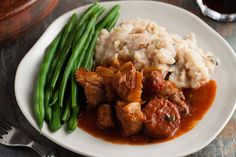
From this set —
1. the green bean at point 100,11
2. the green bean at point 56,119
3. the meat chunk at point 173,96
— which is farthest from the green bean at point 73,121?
the green bean at point 100,11

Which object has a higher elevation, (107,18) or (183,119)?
(107,18)

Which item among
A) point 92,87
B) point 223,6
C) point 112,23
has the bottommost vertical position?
point 223,6

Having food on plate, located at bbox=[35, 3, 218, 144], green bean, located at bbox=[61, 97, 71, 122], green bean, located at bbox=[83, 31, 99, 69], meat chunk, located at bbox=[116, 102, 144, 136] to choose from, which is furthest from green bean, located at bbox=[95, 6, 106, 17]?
meat chunk, located at bbox=[116, 102, 144, 136]

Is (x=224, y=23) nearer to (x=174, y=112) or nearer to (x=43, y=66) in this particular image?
(x=174, y=112)

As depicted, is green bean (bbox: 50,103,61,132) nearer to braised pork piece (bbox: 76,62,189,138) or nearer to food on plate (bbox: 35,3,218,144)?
food on plate (bbox: 35,3,218,144)

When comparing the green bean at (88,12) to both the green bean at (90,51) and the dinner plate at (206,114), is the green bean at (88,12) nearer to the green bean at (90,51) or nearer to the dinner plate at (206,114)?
the dinner plate at (206,114)

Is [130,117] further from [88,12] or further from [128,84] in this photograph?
[88,12]

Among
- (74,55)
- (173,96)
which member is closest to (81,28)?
(74,55)
